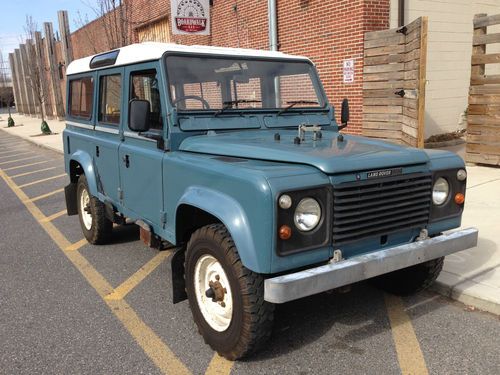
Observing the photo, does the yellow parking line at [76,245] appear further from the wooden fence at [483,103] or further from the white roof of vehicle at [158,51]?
the wooden fence at [483,103]

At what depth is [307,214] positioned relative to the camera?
2770 millimetres

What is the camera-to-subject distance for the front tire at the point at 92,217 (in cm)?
536

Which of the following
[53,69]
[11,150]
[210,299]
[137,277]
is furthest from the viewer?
[53,69]

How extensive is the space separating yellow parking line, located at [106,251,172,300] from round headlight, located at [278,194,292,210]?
7.29 ft

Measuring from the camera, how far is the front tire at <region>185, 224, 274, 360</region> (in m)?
2.84

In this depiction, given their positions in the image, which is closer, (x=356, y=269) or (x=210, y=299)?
(x=356, y=269)

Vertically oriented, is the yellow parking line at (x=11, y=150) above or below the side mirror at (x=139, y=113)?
below

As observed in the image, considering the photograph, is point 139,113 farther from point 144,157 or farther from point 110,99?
point 110,99

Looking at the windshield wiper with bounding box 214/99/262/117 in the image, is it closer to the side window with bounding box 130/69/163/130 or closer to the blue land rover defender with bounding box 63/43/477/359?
the blue land rover defender with bounding box 63/43/477/359

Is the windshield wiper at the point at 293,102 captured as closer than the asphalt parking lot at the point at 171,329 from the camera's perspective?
No

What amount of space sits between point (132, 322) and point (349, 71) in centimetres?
803

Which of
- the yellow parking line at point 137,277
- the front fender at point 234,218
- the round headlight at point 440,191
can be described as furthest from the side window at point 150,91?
→ the round headlight at point 440,191

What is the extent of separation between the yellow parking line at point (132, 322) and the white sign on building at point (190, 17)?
9008 mm

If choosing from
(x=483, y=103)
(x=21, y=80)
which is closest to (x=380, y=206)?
(x=483, y=103)
